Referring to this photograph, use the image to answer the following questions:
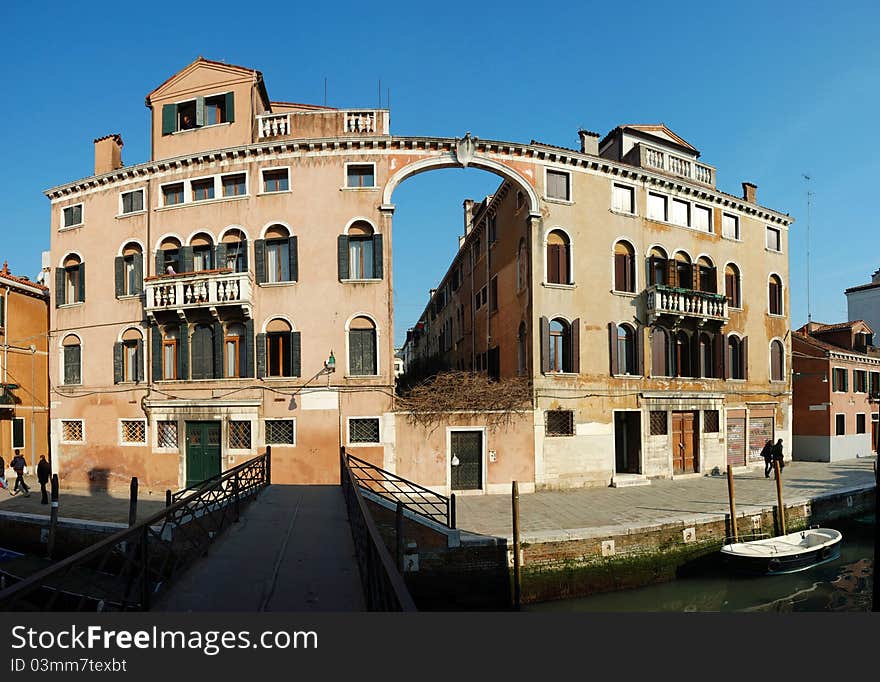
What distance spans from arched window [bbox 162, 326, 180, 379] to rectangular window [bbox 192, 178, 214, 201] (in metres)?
4.43

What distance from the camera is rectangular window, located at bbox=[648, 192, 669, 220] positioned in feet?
66.8

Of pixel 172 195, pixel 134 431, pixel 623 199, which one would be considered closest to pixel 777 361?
pixel 623 199

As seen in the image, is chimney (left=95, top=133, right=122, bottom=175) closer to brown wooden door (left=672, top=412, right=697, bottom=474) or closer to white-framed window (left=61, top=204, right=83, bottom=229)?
white-framed window (left=61, top=204, right=83, bottom=229)

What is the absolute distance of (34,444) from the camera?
71.7 feet

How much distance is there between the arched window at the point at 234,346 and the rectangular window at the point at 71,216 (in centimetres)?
744

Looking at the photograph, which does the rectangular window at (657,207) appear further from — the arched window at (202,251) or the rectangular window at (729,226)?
the arched window at (202,251)

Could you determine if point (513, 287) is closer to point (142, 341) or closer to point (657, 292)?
point (657, 292)

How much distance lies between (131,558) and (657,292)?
59.0 feet

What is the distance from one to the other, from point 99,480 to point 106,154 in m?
11.5

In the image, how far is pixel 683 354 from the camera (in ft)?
69.0

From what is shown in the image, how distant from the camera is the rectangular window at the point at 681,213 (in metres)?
20.8

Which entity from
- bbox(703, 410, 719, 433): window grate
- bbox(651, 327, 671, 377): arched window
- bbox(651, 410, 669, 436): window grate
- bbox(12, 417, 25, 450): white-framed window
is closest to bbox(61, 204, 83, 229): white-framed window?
bbox(12, 417, 25, 450): white-framed window

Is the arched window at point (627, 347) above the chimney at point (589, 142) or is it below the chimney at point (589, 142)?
below

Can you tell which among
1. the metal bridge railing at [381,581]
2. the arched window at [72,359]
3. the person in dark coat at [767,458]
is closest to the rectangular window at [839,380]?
the person in dark coat at [767,458]
